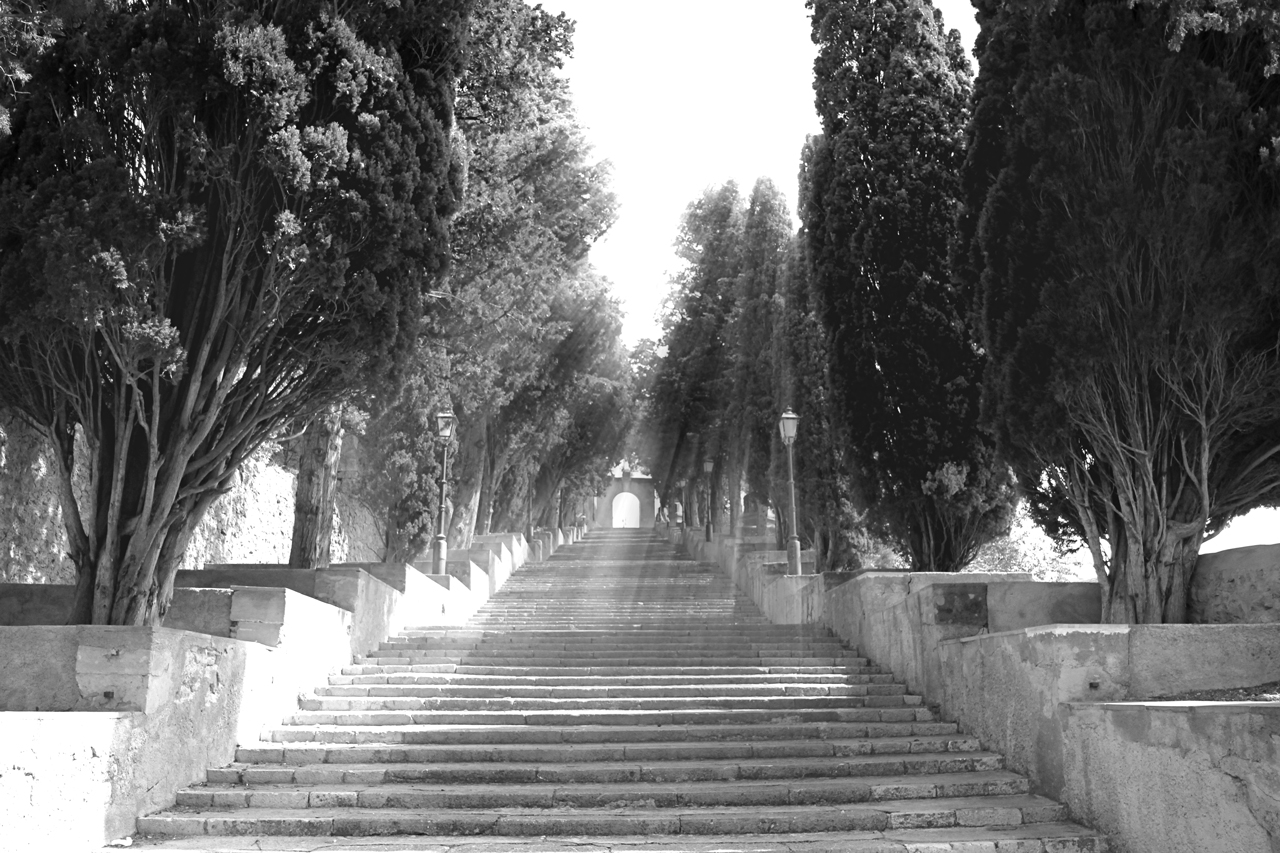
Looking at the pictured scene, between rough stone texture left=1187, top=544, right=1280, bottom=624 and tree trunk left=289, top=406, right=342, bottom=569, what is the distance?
8.59 m

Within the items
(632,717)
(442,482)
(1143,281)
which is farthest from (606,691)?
(442,482)

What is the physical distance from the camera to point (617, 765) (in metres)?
7.52

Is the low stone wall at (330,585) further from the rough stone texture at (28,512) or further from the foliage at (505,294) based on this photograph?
the foliage at (505,294)

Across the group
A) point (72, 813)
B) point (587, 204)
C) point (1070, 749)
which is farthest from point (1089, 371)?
point (587, 204)

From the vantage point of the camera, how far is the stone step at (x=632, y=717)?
28.4 ft

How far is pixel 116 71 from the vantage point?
7590mm

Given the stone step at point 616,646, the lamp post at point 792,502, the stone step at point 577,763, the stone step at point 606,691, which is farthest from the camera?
A: the lamp post at point 792,502

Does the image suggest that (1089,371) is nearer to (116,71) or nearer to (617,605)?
(116,71)

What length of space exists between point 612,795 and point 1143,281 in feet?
16.7

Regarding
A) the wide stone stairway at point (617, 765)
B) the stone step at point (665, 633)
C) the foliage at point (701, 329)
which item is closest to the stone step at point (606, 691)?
the wide stone stairway at point (617, 765)

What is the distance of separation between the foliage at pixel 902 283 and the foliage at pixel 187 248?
21.7 feet

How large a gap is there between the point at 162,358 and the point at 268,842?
3046 millimetres

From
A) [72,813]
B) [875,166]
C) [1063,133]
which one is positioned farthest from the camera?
[875,166]

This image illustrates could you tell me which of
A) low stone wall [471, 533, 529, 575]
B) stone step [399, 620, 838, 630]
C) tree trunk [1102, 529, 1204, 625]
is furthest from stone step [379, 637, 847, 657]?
low stone wall [471, 533, 529, 575]
